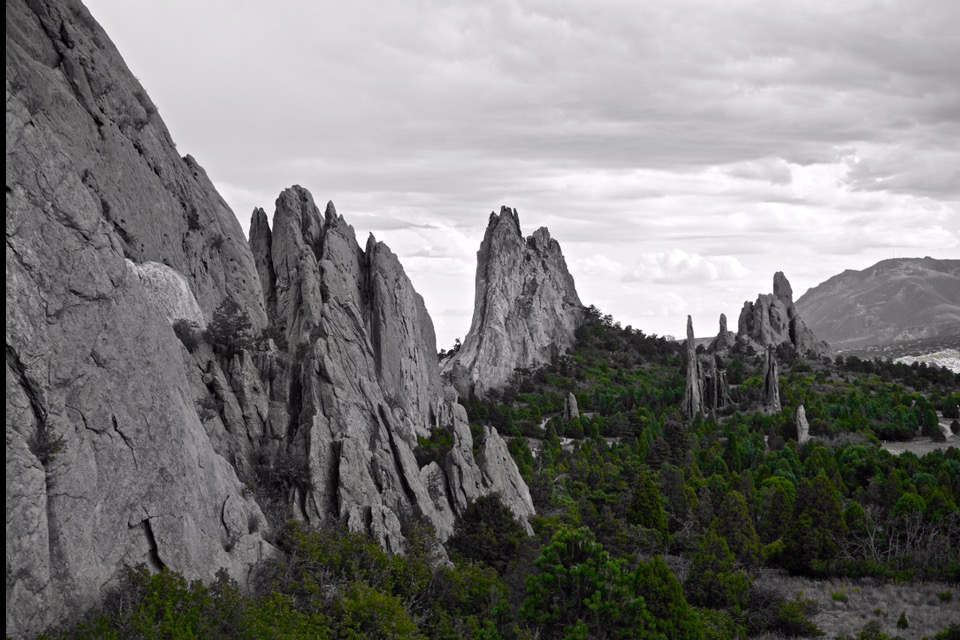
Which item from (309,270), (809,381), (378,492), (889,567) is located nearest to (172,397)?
(378,492)

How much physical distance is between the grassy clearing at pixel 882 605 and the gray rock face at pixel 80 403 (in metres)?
30.8

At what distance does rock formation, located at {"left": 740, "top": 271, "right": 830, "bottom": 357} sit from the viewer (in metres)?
144

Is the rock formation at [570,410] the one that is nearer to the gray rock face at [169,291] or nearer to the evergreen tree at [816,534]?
the evergreen tree at [816,534]

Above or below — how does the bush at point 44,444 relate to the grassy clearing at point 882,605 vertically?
above

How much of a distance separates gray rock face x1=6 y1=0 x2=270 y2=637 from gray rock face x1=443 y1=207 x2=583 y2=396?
323ft

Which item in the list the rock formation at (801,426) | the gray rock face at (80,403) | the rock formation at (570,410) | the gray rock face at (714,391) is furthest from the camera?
the gray rock face at (714,391)

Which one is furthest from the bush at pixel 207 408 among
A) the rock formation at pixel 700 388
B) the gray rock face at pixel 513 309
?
the gray rock face at pixel 513 309

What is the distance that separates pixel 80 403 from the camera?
23000 mm

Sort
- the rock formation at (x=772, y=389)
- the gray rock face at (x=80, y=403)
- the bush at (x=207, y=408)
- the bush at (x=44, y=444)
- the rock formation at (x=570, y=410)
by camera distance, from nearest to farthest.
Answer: the gray rock face at (x=80, y=403)
the bush at (x=44, y=444)
the bush at (x=207, y=408)
the rock formation at (x=772, y=389)
the rock formation at (x=570, y=410)

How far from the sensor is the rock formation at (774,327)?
472ft

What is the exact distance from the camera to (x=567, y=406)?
4070 inches

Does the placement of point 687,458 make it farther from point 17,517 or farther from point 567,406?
point 17,517

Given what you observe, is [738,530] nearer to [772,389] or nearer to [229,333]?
[229,333]

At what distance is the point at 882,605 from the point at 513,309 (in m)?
102
